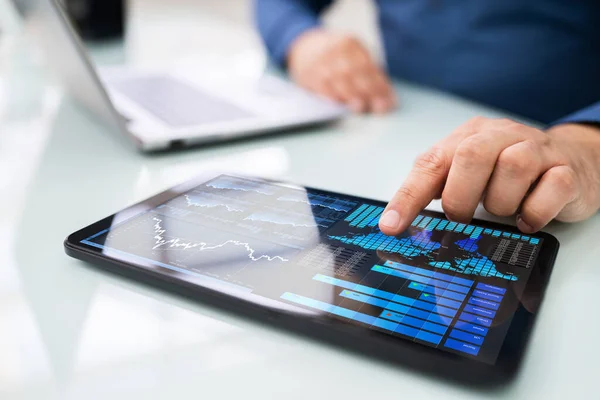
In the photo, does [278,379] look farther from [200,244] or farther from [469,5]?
[469,5]

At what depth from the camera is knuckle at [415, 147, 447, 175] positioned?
0.55 metres

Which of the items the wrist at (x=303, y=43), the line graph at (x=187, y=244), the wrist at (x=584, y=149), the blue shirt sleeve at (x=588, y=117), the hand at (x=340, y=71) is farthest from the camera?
the wrist at (x=303, y=43)

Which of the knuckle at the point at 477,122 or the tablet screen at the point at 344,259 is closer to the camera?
the tablet screen at the point at 344,259

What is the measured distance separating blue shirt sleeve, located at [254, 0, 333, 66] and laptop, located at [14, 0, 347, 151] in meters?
0.17

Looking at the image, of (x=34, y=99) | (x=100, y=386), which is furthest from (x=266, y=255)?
(x=34, y=99)

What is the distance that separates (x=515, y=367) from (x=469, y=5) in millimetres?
913

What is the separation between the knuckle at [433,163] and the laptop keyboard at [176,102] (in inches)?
14.8

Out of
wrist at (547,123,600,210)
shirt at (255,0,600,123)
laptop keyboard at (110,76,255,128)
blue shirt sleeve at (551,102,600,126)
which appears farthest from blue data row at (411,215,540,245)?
shirt at (255,0,600,123)

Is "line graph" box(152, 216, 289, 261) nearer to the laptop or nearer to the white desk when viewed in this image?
the white desk

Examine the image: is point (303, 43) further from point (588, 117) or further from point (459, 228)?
point (459, 228)

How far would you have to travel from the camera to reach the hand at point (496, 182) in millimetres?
525

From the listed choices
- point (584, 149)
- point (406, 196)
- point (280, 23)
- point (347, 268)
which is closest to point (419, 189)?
point (406, 196)

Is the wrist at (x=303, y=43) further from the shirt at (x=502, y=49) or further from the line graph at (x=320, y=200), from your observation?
the line graph at (x=320, y=200)

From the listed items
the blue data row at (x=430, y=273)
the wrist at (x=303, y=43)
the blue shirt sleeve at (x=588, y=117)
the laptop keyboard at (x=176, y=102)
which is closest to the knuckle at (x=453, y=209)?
the blue data row at (x=430, y=273)
